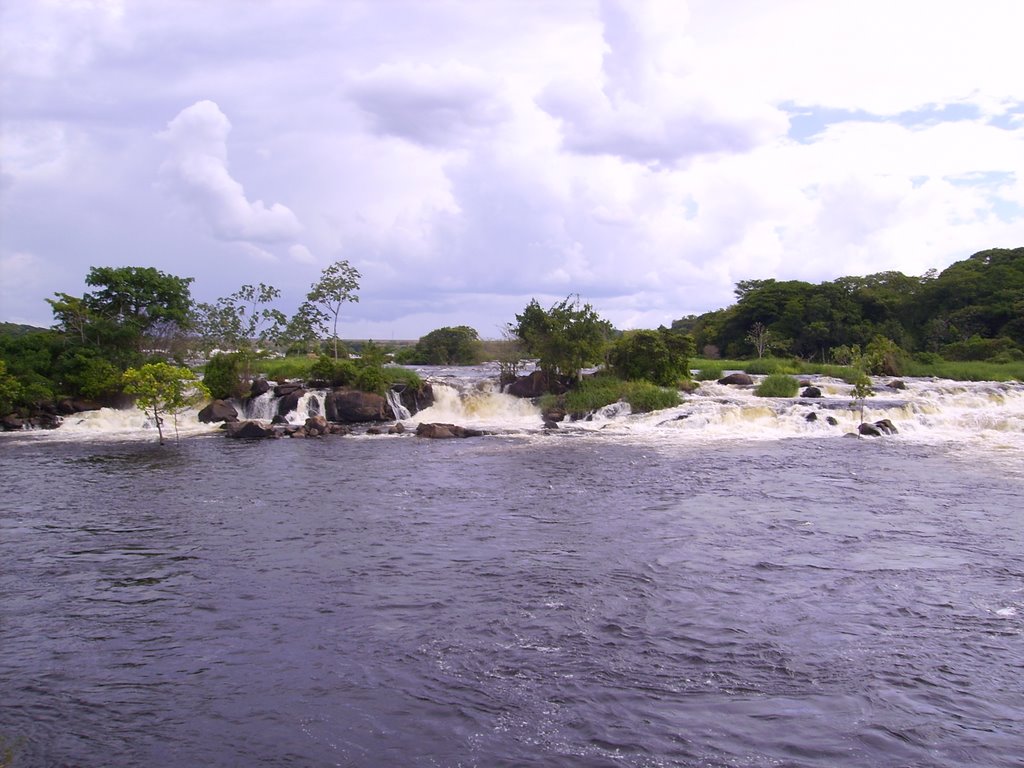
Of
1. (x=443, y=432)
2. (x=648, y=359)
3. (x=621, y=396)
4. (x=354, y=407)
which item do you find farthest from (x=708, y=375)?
(x=354, y=407)

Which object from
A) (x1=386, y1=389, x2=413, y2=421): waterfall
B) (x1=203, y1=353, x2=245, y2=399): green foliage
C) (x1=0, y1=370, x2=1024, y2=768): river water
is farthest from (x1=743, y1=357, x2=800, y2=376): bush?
(x1=203, y1=353, x2=245, y2=399): green foliage

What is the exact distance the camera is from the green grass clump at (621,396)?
33.1 metres

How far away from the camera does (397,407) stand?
116 ft

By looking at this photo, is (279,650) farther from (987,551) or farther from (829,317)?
(829,317)

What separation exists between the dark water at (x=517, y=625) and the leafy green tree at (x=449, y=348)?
177 feet

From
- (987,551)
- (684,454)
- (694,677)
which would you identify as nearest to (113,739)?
(694,677)

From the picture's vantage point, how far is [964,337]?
2285 inches

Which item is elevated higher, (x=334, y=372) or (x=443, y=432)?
(x=334, y=372)

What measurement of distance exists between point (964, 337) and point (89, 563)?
61103mm

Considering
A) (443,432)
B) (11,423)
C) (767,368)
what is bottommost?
(443,432)

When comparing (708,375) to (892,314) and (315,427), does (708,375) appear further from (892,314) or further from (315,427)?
(892,314)

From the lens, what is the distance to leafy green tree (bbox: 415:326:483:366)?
73.1 metres

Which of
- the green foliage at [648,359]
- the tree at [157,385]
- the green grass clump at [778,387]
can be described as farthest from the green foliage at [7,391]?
the green grass clump at [778,387]

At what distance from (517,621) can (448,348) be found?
6558 centimetres
